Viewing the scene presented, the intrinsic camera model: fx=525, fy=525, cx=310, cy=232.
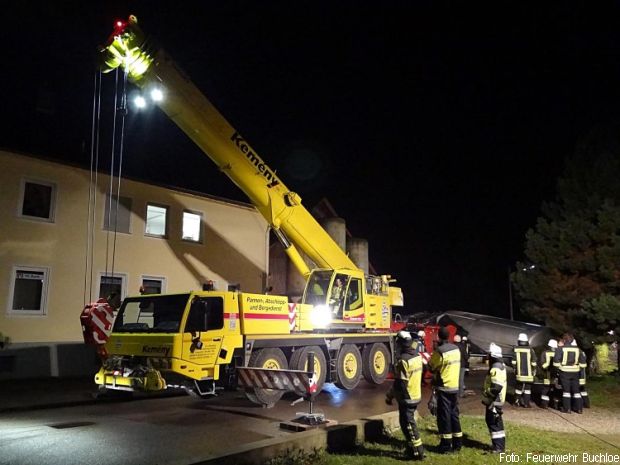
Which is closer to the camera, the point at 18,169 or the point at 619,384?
the point at 619,384

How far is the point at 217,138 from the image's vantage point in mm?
11562

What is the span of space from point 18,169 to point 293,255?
299 inches

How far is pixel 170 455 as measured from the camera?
634 cm

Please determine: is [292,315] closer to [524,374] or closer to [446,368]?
[524,374]

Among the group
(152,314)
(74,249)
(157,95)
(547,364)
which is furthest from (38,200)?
(547,364)

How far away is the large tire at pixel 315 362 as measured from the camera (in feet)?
35.5

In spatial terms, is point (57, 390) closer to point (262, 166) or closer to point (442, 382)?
point (262, 166)

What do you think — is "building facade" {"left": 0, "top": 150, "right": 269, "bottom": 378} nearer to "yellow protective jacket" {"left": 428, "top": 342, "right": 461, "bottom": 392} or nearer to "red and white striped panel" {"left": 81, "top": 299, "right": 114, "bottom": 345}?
"red and white striped panel" {"left": 81, "top": 299, "right": 114, "bottom": 345}

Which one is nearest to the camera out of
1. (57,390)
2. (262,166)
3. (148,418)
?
(148,418)

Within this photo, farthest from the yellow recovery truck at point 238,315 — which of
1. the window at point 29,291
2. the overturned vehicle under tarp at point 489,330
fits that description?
the overturned vehicle under tarp at point 489,330

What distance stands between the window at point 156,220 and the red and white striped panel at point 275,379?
899cm

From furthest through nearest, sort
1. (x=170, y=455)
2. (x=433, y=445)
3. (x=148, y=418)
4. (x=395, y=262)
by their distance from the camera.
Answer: (x=395, y=262)
(x=148, y=418)
(x=433, y=445)
(x=170, y=455)

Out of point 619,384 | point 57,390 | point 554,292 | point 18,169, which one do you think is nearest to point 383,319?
point 554,292

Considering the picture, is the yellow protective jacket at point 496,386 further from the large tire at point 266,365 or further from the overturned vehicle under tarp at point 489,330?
the overturned vehicle under tarp at point 489,330
